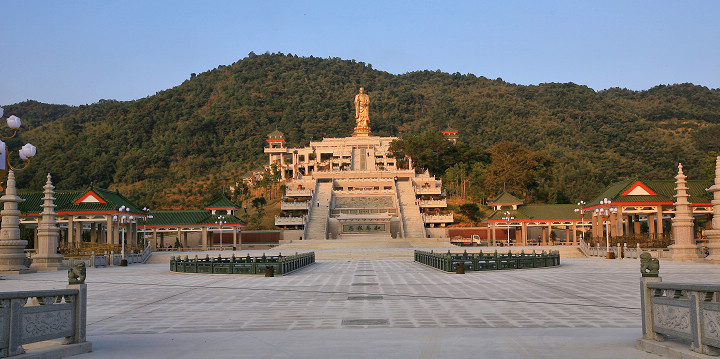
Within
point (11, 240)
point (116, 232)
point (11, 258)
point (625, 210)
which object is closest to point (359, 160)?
point (116, 232)

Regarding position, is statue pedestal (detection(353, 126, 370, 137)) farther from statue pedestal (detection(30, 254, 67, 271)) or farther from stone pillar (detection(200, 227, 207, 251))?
statue pedestal (detection(30, 254, 67, 271))

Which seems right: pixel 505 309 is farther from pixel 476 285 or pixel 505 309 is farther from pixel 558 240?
pixel 558 240

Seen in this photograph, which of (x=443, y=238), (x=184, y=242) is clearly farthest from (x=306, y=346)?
(x=184, y=242)

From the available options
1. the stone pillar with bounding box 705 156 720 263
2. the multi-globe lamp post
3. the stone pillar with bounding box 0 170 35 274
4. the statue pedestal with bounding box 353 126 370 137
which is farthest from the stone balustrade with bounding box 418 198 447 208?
the multi-globe lamp post

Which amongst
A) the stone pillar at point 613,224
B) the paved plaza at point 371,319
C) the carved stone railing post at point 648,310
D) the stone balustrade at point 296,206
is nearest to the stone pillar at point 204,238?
the stone balustrade at point 296,206

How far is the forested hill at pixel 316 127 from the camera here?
100688 millimetres

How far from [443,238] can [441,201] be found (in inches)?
363

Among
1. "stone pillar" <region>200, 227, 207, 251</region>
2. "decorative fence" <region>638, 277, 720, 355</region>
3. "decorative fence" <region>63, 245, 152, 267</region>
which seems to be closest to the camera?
"decorative fence" <region>638, 277, 720, 355</region>

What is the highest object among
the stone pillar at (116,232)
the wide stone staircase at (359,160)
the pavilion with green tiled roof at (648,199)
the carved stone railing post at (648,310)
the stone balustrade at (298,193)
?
the wide stone staircase at (359,160)

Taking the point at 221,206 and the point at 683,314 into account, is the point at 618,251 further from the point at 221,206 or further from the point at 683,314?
the point at 683,314

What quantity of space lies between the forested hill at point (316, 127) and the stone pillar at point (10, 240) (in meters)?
52.0

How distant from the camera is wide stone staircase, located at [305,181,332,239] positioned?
210 ft

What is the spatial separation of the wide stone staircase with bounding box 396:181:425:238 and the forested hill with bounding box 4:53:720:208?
10172mm

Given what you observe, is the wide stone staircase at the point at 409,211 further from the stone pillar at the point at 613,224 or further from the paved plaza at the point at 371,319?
the paved plaza at the point at 371,319
